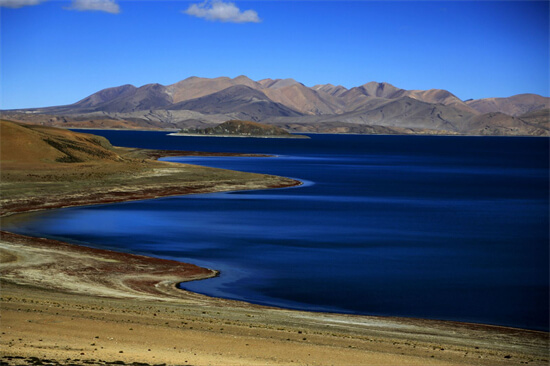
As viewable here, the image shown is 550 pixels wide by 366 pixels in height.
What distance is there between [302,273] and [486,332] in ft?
37.9

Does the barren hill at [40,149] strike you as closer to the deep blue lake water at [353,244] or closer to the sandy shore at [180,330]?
the deep blue lake water at [353,244]

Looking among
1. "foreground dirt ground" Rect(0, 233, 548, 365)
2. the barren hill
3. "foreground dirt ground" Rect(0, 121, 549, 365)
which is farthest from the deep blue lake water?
the barren hill

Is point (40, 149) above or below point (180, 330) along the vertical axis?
above

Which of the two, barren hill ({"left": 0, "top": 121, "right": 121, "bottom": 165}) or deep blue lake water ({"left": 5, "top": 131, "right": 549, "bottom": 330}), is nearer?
deep blue lake water ({"left": 5, "top": 131, "right": 549, "bottom": 330})

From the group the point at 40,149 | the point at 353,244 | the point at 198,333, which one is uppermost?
the point at 40,149

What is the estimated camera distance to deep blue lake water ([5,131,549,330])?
29.5 meters

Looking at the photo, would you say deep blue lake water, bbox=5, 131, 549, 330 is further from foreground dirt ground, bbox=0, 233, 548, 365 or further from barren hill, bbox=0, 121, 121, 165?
barren hill, bbox=0, 121, 121, 165

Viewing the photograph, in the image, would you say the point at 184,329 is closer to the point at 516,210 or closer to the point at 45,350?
the point at 45,350

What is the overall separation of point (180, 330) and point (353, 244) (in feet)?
79.8

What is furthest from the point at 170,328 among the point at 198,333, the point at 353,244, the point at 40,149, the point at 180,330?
the point at 40,149

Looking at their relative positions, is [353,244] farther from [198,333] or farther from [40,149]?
[40,149]

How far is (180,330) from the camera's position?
66.2ft

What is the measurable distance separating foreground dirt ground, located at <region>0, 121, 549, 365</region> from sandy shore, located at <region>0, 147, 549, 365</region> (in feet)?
0.11

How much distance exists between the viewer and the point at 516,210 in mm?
65125
